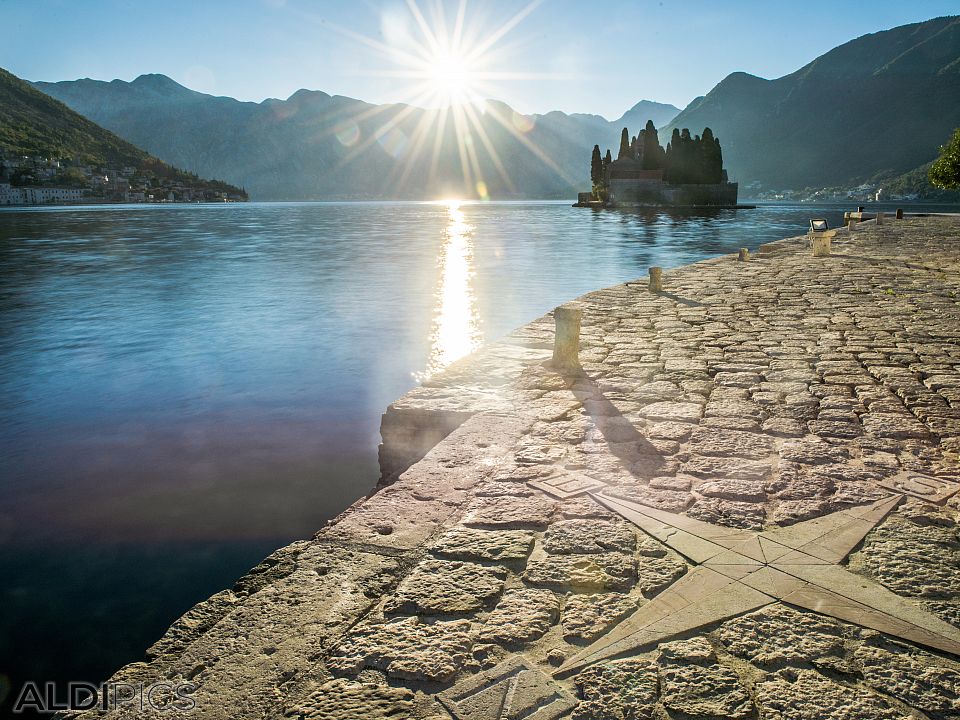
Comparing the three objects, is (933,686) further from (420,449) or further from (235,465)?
(235,465)

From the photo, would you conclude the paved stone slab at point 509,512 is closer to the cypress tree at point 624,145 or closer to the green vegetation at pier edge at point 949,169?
the green vegetation at pier edge at point 949,169

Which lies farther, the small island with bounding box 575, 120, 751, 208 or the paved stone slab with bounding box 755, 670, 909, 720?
the small island with bounding box 575, 120, 751, 208

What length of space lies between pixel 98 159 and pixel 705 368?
559ft

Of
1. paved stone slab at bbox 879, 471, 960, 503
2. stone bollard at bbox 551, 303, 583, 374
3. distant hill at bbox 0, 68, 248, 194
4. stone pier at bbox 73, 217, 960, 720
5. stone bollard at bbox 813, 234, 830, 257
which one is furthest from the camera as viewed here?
distant hill at bbox 0, 68, 248, 194

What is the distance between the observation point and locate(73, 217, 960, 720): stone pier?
210cm

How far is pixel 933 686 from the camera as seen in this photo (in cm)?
204

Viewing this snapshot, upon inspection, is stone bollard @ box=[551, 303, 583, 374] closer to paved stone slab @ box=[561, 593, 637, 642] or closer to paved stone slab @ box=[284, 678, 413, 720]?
paved stone slab @ box=[561, 593, 637, 642]

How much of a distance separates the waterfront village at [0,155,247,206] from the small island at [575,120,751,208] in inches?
4432

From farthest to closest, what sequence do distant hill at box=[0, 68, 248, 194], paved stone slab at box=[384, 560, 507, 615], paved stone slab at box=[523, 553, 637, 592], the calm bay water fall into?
distant hill at box=[0, 68, 248, 194], the calm bay water, paved stone slab at box=[523, 553, 637, 592], paved stone slab at box=[384, 560, 507, 615]

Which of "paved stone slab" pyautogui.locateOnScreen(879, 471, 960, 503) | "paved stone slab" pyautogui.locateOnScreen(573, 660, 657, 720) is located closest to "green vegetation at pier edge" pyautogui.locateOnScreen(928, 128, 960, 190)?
"paved stone slab" pyautogui.locateOnScreen(879, 471, 960, 503)

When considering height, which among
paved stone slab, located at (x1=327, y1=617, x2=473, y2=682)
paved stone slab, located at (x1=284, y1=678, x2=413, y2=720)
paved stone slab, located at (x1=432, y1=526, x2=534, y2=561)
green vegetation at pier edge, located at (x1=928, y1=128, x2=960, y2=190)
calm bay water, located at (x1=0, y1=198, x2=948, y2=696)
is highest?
green vegetation at pier edge, located at (x1=928, y1=128, x2=960, y2=190)

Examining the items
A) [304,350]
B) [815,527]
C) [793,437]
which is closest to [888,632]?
[815,527]

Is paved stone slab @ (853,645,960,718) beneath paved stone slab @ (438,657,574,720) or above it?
above

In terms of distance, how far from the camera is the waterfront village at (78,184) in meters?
119
